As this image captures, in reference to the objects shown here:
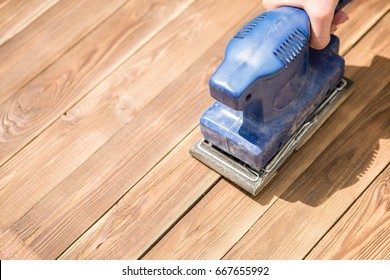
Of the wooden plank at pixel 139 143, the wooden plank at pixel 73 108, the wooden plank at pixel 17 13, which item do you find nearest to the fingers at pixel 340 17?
the wooden plank at pixel 139 143

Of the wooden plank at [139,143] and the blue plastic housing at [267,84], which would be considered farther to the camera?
the wooden plank at [139,143]

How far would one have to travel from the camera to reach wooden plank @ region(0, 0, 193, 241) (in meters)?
1.47

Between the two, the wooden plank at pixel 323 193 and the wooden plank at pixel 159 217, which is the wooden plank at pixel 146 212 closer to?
the wooden plank at pixel 159 217

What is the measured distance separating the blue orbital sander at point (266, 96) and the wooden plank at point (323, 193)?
79 mm

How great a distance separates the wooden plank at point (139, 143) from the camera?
1.40 m

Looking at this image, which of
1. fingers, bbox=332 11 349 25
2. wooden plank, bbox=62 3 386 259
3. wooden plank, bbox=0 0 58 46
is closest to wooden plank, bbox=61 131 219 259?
wooden plank, bbox=62 3 386 259

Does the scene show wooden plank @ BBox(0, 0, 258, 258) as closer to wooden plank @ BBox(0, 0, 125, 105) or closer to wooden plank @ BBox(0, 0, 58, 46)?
wooden plank @ BBox(0, 0, 125, 105)

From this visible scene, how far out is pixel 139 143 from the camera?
1506 mm

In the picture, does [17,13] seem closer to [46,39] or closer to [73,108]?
[46,39]

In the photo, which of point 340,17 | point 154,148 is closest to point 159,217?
point 154,148

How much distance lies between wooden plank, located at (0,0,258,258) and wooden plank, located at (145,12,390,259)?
19 cm
